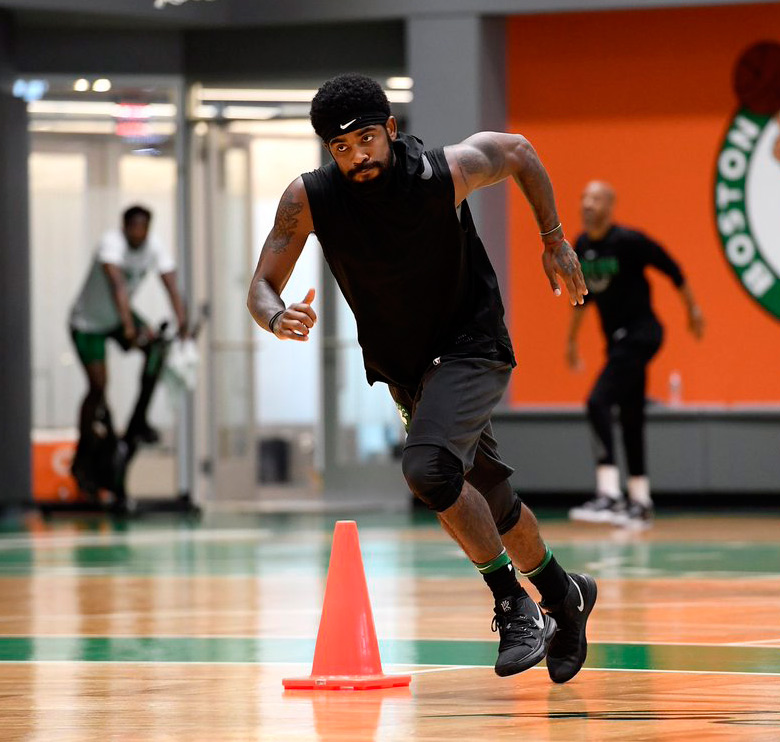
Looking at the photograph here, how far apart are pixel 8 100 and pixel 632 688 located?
407 inches

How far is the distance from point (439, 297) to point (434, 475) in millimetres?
525

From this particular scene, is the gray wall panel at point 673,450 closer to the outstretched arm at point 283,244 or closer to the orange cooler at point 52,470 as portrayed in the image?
the orange cooler at point 52,470

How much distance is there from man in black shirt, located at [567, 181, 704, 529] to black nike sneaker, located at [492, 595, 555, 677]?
21.6 feet

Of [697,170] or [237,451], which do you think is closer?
[697,170]

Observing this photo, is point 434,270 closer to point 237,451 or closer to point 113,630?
point 113,630

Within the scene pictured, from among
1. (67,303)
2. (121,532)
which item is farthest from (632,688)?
(67,303)

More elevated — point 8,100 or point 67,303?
point 8,100

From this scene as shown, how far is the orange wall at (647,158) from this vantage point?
1336cm

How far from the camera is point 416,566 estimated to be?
862cm

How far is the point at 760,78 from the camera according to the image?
43.6ft

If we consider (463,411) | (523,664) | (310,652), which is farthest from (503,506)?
(310,652)

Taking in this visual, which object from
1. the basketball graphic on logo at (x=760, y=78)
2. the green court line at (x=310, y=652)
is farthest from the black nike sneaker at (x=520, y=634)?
the basketball graphic on logo at (x=760, y=78)

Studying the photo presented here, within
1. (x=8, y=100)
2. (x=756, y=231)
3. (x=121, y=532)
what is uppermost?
(x=8, y=100)

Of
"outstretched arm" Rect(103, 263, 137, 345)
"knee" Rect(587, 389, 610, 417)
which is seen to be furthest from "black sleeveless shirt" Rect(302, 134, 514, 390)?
"outstretched arm" Rect(103, 263, 137, 345)
